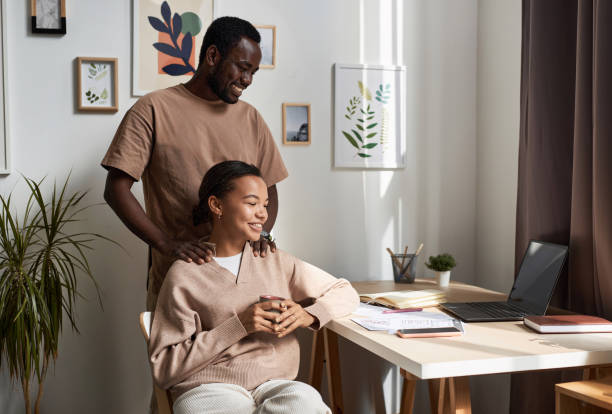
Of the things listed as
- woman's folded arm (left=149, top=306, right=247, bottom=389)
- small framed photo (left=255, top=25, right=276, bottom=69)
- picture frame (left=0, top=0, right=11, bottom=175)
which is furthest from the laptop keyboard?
picture frame (left=0, top=0, right=11, bottom=175)

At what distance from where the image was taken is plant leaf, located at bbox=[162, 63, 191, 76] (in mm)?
2424

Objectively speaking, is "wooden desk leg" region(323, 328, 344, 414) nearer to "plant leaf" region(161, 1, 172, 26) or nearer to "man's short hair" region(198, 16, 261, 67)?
"man's short hair" region(198, 16, 261, 67)

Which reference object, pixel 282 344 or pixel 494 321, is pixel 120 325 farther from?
pixel 494 321

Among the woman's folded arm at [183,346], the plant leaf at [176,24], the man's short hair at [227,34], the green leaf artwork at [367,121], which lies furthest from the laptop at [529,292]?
the plant leaf at [176,24]

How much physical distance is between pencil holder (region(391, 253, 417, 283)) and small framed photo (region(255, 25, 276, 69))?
0.95 metres

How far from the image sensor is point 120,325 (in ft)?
7.96

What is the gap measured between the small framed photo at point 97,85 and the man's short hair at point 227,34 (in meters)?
0.60

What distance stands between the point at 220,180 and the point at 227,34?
0.47 meters

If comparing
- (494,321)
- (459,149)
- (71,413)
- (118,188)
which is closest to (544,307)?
(494,321)

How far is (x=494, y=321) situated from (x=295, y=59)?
1.36m

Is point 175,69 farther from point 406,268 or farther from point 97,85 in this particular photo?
point 406,268

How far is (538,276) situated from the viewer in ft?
6.70

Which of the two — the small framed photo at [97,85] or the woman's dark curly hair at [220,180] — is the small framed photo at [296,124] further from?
the woman's dark curly hair at [220,180]

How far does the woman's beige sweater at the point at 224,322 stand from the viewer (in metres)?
1.57
